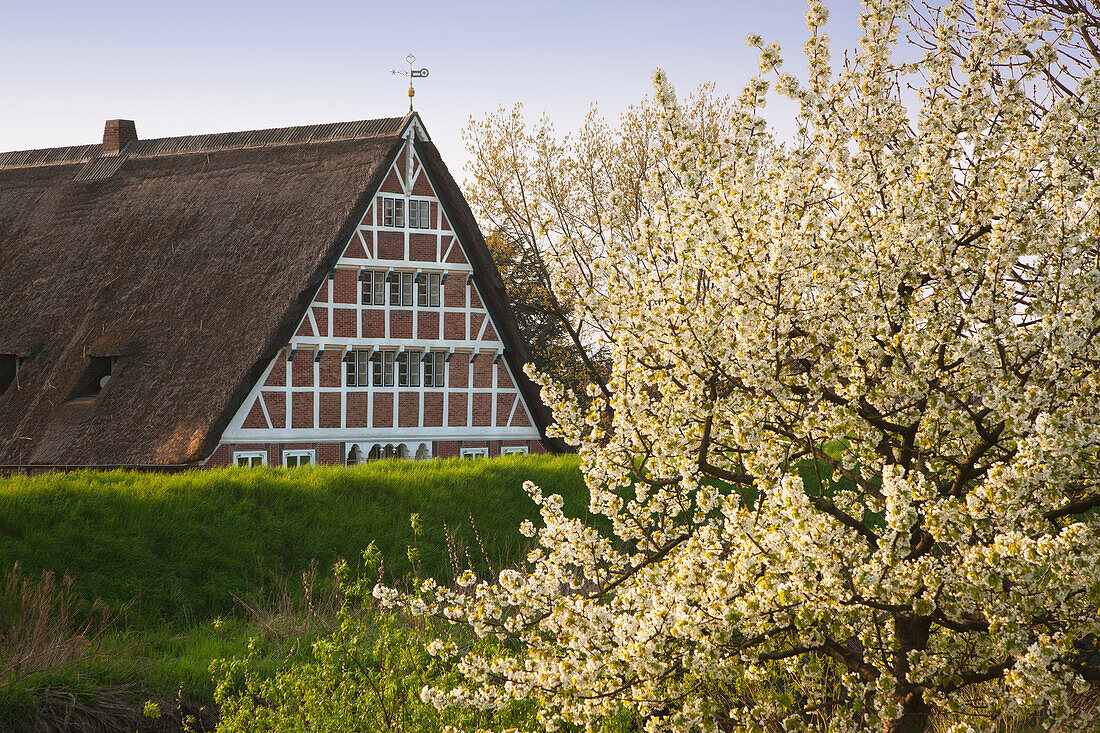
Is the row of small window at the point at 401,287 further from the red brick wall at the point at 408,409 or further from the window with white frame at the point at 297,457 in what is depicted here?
the window with white frame at the point at 297,457

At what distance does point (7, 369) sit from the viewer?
2180 centimetres

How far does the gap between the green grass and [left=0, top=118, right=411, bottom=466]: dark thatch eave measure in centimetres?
502

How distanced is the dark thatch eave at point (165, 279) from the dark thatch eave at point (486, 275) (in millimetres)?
1016

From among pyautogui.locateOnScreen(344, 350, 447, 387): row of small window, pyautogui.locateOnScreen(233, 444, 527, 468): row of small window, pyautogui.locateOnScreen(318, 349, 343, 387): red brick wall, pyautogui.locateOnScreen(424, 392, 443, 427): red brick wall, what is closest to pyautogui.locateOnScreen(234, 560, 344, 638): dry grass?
pyautogui.locateOnScreen(233, 444, 527, 468): row of small window

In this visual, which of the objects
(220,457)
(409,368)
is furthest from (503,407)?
(220,457)

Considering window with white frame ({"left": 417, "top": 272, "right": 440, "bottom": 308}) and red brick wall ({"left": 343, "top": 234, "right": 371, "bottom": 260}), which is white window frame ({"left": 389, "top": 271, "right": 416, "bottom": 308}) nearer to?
window with white frame ({"left": 417, "top": 272, "right": 440, "bottom": 308})

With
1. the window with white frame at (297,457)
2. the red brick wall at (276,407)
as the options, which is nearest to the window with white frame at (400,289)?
the red brick wall at (276,407)

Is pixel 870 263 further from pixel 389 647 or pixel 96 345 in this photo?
pixel 96 345

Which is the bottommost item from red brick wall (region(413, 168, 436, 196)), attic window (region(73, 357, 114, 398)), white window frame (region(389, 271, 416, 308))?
attic window (region(73, 357, 114, 398))

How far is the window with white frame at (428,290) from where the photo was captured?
21791mm

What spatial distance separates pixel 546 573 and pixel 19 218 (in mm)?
23219

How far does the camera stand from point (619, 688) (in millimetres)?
4355

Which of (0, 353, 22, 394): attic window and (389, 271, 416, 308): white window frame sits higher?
(389, 271, 416, 308): white window frame

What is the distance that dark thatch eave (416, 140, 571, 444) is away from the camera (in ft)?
71.6
